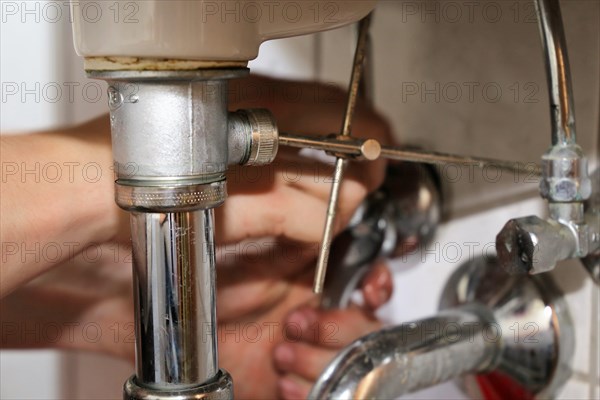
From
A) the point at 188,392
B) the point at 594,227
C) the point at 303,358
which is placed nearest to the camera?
the point at 188,392

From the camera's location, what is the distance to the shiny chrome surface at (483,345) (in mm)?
449

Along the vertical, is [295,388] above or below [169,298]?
below

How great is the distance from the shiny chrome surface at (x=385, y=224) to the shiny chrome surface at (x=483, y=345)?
5 centimetres

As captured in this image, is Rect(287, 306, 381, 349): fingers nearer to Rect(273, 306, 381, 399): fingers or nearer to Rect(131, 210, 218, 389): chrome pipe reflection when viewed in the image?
Rect(273, 306, 381, 399): fingers

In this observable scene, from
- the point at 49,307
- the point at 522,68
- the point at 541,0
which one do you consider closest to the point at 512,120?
the point at 522,68

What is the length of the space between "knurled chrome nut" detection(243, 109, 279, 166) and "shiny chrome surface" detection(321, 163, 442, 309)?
0.22 m

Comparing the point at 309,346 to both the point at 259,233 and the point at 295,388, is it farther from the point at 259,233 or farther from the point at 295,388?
the point at 259,233

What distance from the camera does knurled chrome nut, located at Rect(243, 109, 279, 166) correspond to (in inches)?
14.5

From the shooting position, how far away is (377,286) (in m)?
0.64

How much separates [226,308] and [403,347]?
0.17 metres

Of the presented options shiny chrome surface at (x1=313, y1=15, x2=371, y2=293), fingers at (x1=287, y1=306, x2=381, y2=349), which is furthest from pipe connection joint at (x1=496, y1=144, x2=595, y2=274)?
fingers at (x1=287, y1=306, x2=381, y2=349)

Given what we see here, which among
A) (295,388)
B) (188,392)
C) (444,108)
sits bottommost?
(295,388)

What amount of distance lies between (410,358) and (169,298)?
189 millimetres

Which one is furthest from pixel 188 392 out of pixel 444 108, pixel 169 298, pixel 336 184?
pixel 444 108
